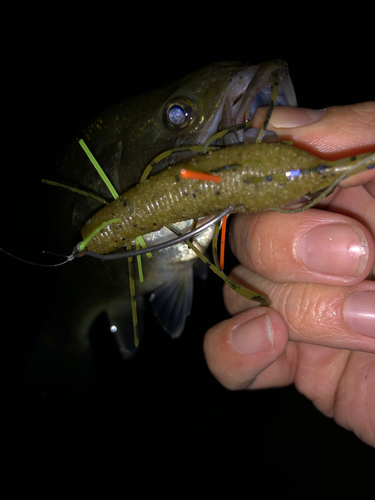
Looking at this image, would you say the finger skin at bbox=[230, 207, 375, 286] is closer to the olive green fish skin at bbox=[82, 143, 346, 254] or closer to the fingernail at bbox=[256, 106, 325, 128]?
the fingernail at bbox=[256, 106, 325, 128]

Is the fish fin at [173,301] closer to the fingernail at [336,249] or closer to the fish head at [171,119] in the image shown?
the fish head at [171,119]

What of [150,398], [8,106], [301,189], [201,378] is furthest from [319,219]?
[8,106]

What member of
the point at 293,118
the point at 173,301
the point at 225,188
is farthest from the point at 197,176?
the point at 173,301

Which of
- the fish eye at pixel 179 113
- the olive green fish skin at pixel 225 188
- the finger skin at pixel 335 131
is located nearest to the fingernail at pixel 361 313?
the finger skin at pixel 335 131

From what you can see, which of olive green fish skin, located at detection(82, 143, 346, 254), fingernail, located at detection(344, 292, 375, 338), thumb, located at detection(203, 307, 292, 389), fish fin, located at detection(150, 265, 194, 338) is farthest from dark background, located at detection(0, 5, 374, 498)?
olive green fish skin, located at detection(82, 143, 346, 254)

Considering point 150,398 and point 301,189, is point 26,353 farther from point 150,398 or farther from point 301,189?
point 301,189

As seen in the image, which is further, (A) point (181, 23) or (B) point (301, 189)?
(A) point (181, 23)
